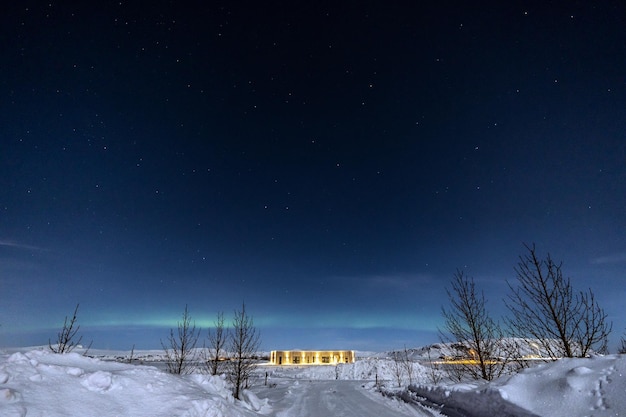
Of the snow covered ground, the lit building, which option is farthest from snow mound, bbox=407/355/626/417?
the lit building

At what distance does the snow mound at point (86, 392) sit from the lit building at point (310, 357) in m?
89.7

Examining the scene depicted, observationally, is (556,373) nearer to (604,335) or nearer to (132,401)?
(604,335)

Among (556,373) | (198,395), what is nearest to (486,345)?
(556,373)

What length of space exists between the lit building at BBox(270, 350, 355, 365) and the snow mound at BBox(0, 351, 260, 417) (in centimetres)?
8967

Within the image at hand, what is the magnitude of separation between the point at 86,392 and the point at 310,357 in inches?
3685

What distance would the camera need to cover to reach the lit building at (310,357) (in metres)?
88.7

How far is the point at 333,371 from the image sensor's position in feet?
217

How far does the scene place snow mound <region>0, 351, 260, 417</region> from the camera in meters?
4.78

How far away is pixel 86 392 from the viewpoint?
221 inches

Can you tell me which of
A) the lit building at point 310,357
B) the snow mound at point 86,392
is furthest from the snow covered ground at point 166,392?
the lit building at point 310,357

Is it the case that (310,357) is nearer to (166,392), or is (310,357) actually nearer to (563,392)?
(166,392)

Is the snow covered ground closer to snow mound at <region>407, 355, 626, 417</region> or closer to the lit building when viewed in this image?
snow mound at <region>407, 355, 626, 417</region>

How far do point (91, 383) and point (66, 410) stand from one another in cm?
105

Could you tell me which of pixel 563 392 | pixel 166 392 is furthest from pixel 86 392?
Result: pixel 563 392
